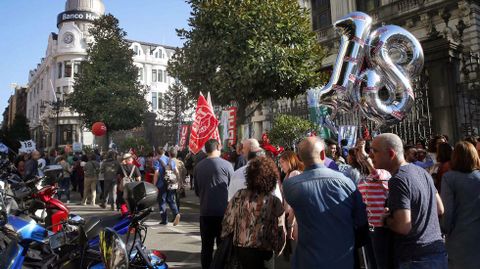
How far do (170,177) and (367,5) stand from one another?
→ 2161 centimetres

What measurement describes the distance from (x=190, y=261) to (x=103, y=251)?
3.30 metres

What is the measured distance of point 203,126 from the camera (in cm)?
1004

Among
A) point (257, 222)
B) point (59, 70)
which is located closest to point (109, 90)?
point (257, 222)

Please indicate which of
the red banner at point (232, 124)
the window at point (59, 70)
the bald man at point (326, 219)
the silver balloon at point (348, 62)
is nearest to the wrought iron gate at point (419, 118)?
the silver balloon at point (348, 62)

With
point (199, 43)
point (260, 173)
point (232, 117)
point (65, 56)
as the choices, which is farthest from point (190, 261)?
point (65, 56)

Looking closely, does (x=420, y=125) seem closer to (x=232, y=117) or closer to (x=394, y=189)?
(x=232, y=117)

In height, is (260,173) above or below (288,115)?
below

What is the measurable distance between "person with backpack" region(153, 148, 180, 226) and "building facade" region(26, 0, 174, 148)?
145 ft

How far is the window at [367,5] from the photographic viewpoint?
83.6 feet

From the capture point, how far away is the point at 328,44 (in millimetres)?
27375

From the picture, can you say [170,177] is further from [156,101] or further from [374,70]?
[156,101]

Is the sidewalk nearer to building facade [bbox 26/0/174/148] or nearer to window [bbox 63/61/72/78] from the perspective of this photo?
building facade [bbox 26/0/174/148]

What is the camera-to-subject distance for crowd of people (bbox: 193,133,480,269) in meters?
2.96

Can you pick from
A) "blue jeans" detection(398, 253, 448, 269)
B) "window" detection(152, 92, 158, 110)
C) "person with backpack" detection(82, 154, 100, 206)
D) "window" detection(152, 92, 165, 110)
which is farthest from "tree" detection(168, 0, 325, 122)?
"window" detection(152, 92, 158, 110)
